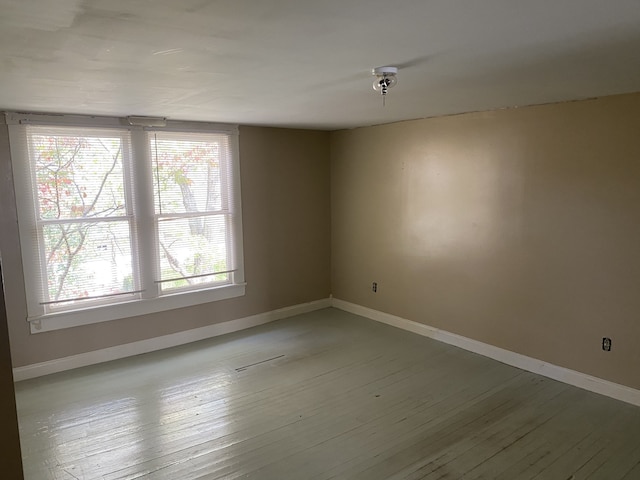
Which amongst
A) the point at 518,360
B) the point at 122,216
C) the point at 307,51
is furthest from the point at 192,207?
the point at 518,360

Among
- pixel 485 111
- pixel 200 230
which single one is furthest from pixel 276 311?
pixel 485 111

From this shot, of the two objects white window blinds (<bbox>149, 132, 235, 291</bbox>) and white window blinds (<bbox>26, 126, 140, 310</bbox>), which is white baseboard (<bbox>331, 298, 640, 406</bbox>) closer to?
white window blinds (<bbox>149, 132, 235, 291</bbox>)

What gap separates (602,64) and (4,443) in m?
2.91

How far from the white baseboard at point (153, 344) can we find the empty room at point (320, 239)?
2 cm

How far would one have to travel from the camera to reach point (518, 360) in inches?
153

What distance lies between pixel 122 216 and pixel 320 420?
255cm

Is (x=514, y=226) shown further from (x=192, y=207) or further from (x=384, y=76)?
(x=192, y=207)

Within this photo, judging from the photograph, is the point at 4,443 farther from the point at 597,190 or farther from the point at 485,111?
the point at 485,111

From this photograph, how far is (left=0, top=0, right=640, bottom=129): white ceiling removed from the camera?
4.95ft

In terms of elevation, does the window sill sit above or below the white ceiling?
below

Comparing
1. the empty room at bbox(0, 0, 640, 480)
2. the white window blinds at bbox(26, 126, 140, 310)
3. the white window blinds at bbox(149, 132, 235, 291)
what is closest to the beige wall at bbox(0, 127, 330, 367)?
the empty room at bbox(0, 0, 640, 480)

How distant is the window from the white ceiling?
535mm

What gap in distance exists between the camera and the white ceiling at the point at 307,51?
1.51m

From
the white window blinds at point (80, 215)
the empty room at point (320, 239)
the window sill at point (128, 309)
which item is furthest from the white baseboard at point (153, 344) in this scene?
the white window blinds at point (80, 215)
